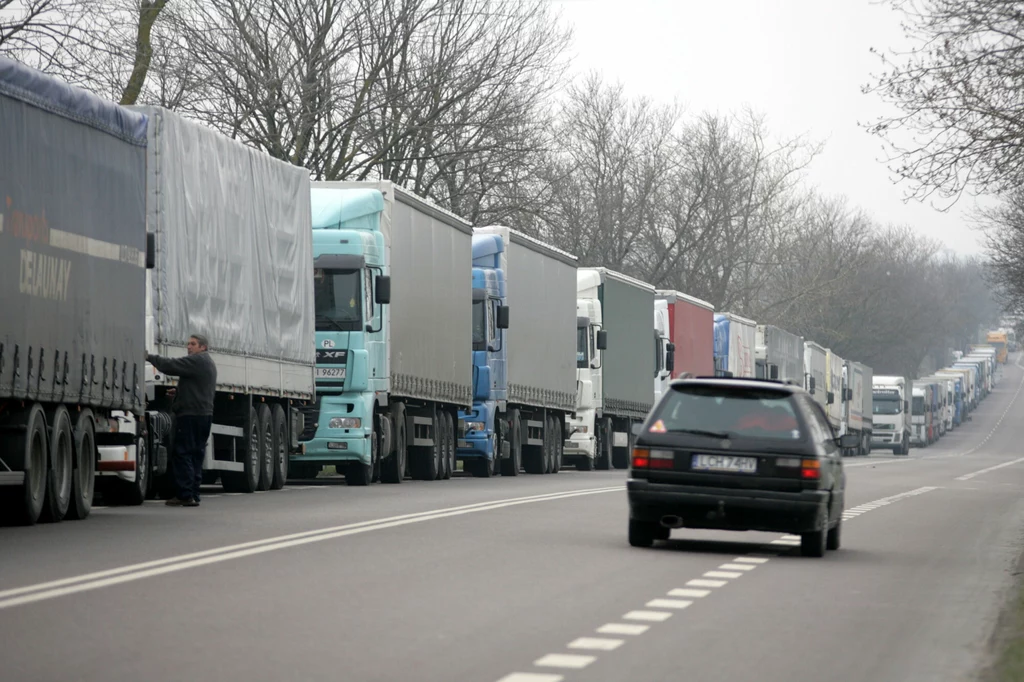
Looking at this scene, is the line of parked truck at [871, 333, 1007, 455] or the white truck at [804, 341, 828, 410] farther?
the line of parked truck at [871, 333, 1007, 455]

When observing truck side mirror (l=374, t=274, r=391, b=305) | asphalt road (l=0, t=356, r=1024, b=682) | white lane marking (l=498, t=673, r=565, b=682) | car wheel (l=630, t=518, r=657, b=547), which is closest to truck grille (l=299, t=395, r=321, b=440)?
truck side mirror (l=374, t=274, r=391, b=305)

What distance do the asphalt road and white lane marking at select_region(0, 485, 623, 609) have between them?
24 mm

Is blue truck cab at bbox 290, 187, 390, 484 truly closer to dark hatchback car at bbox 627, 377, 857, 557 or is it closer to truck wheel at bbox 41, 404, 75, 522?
truck wheel at bbox 41, 404, 75, 522

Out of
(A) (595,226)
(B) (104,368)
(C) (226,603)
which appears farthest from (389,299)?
(A) (595,226)

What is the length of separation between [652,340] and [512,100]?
6.85 metres

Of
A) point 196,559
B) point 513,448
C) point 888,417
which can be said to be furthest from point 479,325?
point 888,417

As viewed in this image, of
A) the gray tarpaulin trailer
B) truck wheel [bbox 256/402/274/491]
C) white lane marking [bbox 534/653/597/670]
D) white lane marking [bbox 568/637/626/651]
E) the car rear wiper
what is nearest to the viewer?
white lane marking [bbox 534/653/597/670]

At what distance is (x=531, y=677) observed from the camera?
7.84m

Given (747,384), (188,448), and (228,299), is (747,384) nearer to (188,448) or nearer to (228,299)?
(188,448)

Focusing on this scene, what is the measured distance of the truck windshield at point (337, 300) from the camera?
1077 inches

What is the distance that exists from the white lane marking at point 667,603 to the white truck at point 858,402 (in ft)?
220

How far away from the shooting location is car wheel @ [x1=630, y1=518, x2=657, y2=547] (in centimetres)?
1546

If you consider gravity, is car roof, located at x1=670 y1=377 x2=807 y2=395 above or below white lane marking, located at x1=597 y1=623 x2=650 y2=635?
above

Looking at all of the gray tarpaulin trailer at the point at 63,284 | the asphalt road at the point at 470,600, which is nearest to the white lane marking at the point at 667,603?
the asphalt road at the point at 470,600
